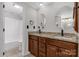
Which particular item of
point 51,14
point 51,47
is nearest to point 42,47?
point 51,47

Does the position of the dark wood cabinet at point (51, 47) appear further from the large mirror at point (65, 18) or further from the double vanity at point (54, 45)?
the large mirror at point (65, 18)

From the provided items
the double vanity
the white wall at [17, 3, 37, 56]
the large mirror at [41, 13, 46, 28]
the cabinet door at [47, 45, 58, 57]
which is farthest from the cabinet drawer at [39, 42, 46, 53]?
the large mirror at [41, 13, 46, 28]

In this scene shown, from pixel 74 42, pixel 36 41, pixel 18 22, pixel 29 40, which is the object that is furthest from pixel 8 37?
pixel 74 42

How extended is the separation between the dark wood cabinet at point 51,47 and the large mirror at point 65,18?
72 cm

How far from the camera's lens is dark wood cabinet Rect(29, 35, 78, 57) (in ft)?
5.99

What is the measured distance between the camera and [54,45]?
227cm

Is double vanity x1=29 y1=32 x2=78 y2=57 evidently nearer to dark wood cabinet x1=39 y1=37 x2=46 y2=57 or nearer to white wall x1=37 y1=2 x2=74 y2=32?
dark wood cabinet x1=39 y1=37 x2=46 y2=57

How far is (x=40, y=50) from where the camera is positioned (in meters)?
2.94

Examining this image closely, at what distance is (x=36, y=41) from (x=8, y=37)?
2.32 m

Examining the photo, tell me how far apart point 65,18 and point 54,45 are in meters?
1.01

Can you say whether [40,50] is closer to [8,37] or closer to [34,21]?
[34,21]

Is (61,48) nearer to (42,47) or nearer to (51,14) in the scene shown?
(42,47)

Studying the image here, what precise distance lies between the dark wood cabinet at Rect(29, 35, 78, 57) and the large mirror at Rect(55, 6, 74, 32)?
2.37 feet

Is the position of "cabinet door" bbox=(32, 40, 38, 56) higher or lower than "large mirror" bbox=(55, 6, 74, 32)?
lower
